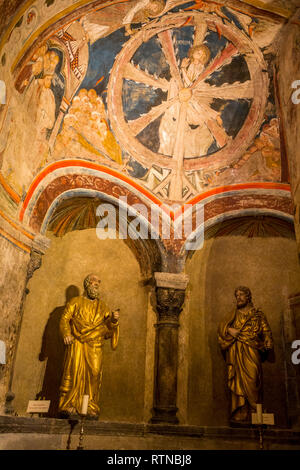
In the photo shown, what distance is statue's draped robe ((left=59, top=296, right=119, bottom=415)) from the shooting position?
604 cm

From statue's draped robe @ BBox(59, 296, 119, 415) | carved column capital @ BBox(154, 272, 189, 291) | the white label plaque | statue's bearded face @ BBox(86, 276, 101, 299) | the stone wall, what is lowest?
the white label plaque

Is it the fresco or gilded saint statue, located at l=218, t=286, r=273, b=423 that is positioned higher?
the fresco

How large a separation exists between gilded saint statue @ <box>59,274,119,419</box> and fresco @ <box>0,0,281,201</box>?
1.95 metres

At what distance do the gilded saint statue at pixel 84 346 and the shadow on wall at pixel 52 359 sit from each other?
2.69 feet

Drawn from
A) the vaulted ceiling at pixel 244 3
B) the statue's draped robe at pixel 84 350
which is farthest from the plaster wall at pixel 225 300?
the vaulted ceiling at pixel 244 3

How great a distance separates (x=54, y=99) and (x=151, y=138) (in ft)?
5.96

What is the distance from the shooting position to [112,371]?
7164 mm

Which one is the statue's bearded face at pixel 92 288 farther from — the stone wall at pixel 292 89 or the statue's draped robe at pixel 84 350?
the stone wall at pixel 292 89

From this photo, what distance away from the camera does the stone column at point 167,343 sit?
21.5ft

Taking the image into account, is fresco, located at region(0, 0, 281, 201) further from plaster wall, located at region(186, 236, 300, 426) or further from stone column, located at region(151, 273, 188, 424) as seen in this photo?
stone column, located at region(151, 273, 188, 424)

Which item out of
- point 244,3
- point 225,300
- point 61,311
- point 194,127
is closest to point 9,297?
point 61,311

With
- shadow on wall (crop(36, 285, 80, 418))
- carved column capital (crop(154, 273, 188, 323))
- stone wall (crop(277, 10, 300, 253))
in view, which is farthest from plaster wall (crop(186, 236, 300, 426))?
stone wall (crop(277, 10, 300, 253))

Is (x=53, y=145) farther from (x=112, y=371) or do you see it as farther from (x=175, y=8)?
(x=112, y=371)

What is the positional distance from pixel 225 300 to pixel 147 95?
376 centimetres
